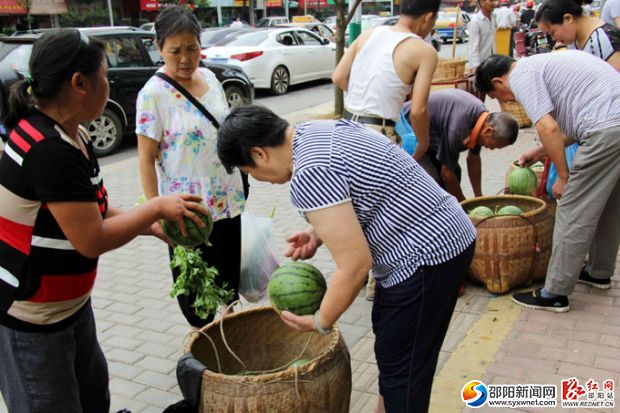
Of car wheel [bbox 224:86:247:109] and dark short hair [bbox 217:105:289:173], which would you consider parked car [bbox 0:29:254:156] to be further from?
dark short hair [bbox 217:105:289:173]

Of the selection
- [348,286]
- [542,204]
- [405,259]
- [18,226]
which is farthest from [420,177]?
[542,204]

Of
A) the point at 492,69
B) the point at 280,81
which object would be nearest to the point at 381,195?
the point at 492,69

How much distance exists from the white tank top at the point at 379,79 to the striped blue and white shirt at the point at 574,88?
768 millimetres

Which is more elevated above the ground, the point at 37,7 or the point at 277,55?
the point at 37,7

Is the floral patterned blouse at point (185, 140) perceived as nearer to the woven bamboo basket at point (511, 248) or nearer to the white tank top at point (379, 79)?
the white tank top at point (379, 79)

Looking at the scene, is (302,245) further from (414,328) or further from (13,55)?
(13,55)

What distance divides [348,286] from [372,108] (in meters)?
2.23

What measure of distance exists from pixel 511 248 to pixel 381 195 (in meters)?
2.45

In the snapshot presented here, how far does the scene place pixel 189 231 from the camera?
101 inches

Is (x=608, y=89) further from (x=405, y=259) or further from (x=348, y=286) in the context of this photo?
(x=348, y=286)

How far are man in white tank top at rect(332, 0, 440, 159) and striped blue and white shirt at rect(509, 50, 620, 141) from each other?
61 cm

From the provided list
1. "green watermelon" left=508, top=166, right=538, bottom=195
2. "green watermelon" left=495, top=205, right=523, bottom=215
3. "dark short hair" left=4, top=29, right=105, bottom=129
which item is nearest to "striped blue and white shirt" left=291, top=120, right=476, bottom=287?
"dark short hair" left=4, top=29, right=105, bottom=129

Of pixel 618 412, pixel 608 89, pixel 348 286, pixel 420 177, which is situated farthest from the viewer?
pixel 608 89

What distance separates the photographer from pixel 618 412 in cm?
299
